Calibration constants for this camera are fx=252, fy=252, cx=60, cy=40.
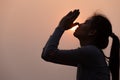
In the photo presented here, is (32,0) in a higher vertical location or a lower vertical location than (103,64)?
higher

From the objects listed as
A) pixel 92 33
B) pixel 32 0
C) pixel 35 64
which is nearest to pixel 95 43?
pixel 92 33

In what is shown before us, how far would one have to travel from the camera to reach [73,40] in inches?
75.6

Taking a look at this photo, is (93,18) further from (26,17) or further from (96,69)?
(26,17)

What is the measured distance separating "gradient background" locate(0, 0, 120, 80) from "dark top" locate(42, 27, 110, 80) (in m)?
0.69

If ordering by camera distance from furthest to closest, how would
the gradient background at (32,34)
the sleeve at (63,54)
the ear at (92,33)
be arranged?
the gradient background at (32,34) < the ear at (92,33) < the sleeve at (63,54)

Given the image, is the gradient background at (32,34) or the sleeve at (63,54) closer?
the sleeve at (63,54)

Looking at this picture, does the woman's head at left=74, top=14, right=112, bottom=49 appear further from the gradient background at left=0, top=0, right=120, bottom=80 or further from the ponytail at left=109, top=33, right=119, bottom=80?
the gradient background at left=0, top=0, right=120, bottom=80

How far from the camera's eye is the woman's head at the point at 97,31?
4.25 ft

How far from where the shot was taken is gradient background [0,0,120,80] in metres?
1.92

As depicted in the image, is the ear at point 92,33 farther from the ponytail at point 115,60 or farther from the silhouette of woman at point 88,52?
the ponytail at point 115,60

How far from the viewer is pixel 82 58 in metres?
1.18

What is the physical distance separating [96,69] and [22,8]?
43.9 inches

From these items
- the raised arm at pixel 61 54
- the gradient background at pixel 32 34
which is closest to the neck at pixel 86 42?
the raised arm at pixel 61 54

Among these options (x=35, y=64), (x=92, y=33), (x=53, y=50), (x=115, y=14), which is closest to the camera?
(x=53, y=50)
